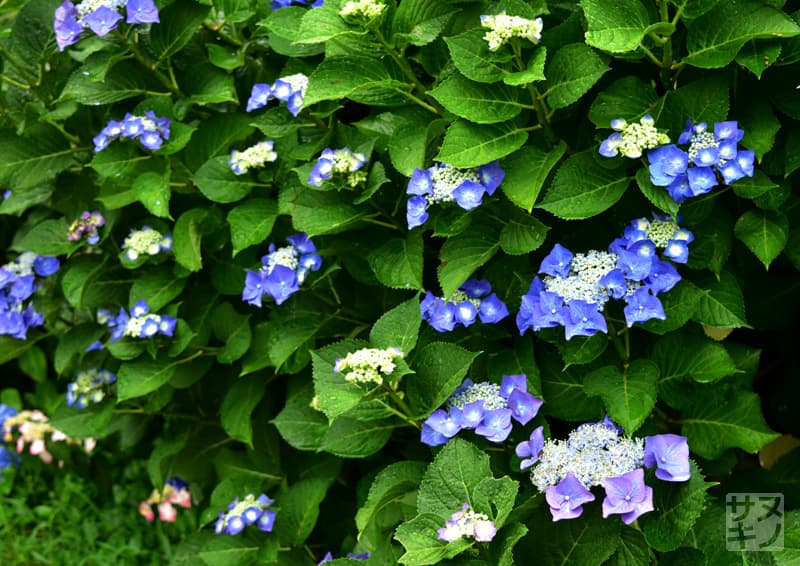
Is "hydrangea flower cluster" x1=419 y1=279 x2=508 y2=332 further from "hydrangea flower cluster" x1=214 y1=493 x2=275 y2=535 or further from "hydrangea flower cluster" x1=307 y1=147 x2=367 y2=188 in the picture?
"hydrangea flower cluster" x1=214 y1=493 x2=275 y2=535

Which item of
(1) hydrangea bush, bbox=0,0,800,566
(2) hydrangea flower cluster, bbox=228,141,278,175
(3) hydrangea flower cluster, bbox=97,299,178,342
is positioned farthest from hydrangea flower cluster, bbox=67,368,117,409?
(2) hydrangea flower cluster, bbox=228,141,278,175

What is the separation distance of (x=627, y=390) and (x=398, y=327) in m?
0.46

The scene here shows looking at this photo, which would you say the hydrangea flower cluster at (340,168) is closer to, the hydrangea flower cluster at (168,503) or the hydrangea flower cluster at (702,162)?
the hydrangea flower cluster at (702,162)

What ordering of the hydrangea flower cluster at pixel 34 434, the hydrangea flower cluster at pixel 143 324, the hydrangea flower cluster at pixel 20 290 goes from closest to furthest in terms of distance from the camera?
the hydrangea flower cluster at pixel 143 324, the hydrangea flower cluster at pixel 20 290, the hydrangea flower cluster at pixel 34 434

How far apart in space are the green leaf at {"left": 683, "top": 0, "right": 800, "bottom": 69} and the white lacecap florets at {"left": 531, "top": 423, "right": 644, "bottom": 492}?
684mm

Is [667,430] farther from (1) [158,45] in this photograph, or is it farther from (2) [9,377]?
(2) [9,377]

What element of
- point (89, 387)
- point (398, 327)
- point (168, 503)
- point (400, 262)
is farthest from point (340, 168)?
point (168, 503)

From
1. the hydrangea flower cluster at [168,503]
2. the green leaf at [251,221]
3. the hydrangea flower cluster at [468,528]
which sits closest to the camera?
the hydrangea flower cluster at [468,528]

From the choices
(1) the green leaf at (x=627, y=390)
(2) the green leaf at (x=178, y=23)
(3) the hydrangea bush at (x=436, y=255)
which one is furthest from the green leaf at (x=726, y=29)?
(2) the green leaf at (x=178, y=23)

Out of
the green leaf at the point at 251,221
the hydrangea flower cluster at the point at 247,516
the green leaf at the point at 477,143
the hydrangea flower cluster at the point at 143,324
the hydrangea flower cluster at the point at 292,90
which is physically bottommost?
the hydrangea flower cluster at the point at 247,516

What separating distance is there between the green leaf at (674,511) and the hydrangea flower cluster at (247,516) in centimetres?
96

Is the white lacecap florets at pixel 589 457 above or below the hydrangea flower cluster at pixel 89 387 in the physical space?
above

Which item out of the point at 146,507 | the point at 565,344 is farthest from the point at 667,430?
the point at 146,507

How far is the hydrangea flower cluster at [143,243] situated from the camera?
7.58 feet
